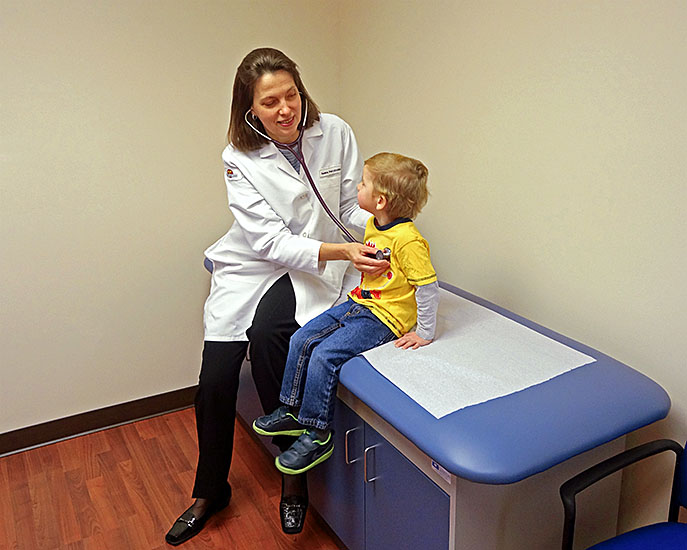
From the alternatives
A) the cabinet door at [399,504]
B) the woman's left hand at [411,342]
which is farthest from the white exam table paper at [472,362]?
the cabinet door at [399,504]

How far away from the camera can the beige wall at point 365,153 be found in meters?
1.52

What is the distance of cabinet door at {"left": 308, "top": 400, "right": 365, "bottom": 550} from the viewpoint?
1.65m

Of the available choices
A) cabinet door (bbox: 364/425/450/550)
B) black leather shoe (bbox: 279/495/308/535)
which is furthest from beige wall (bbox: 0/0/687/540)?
black leather shoe (bbox: 279/495/308/535)

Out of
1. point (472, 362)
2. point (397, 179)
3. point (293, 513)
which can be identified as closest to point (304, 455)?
point (293, 513)

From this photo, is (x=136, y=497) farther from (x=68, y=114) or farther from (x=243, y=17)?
(x=243, y=17)

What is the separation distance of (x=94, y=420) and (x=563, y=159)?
200 cm

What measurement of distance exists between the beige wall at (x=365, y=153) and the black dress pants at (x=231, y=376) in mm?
653

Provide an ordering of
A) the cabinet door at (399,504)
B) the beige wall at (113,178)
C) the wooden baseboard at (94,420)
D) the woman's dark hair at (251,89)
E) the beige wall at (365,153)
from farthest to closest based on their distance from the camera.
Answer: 1. the wooden baseboard at (94,420)
2. the beige wall at (113,178)
3. the woman's dark hair at (251,89)
4. the beige wall at (365,153)
5. the cabinet door at (399,504)

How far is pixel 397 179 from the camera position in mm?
1569

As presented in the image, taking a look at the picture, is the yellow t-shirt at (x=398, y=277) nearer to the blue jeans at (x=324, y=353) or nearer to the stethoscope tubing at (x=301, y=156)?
the blue jeans at (x=324, y=353)

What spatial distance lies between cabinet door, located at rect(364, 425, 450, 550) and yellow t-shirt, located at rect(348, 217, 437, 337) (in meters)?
0.31

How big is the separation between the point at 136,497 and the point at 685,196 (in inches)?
73.5

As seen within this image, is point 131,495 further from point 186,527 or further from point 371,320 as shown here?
point 371,320

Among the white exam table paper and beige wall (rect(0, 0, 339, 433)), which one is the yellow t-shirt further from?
beige wall (rect(0, 0, 339, 433))
